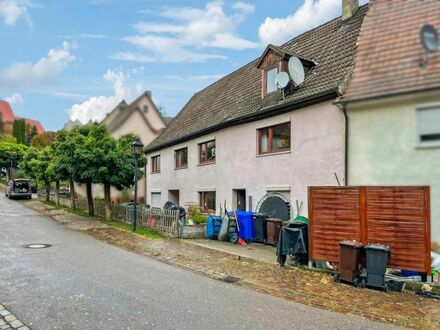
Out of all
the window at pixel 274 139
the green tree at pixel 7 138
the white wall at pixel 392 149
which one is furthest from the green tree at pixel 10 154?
the white wall at pixel 392 149

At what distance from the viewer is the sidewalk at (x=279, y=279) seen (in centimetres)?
597

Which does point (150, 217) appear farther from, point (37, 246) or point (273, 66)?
point (273, 66)

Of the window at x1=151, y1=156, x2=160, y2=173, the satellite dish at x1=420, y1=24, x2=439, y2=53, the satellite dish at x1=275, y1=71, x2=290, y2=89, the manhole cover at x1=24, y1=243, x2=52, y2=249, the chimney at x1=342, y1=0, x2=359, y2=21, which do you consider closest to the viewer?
the satellite dish at x1=420, y1=24, x2=439, y2=53

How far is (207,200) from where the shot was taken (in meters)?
18.6

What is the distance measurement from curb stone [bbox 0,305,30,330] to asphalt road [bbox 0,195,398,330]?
0.10 m

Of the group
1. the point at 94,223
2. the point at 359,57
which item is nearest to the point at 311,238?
the point at 359,57

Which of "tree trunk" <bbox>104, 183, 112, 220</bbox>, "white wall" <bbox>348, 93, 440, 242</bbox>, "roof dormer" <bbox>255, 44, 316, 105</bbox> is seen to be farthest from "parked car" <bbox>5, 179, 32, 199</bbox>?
"white wall" <bbox>348, 93, 440, 242</bbox>

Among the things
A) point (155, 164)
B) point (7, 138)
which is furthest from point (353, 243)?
point (7, 138)

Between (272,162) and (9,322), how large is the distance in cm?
1018

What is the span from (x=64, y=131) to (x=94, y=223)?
650 cm

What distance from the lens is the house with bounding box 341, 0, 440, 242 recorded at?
4.41 feet

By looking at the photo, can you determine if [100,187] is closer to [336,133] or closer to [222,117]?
[222,117]

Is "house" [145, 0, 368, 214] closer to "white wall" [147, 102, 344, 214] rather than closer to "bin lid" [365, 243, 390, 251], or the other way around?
"white wall" [147, 102, 344, 214]

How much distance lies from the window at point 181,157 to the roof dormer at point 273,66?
7.85 metres
